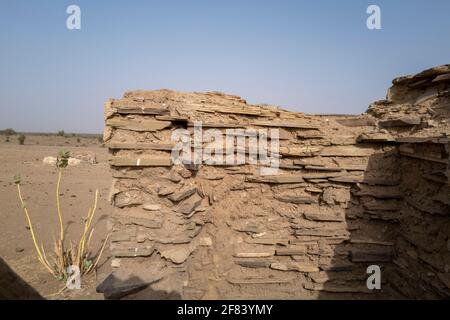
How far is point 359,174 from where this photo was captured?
11.6 ft

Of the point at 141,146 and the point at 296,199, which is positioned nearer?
the point at 141,146

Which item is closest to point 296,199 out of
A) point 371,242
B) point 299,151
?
point 299,151

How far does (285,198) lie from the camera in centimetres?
353

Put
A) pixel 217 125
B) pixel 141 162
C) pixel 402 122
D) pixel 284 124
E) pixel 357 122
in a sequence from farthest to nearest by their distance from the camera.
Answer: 1. pixel 357 122
2. pixel 284 124
3. pixel 402 122
4. pixel 217 125
5. pixel 141 162

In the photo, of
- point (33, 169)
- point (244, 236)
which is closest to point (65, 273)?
point (244, 236)

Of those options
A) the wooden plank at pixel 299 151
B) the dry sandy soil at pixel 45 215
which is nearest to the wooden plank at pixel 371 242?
the wooden plank at pixel 299 151

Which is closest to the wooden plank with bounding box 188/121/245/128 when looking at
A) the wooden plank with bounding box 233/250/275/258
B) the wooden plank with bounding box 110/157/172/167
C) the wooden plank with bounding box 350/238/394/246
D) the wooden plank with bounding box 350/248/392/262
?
the wooden plank with bounding box 110/157/172/167

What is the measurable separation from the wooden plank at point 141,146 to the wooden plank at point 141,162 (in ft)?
0.40

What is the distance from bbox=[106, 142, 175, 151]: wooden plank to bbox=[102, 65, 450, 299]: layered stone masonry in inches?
0.4

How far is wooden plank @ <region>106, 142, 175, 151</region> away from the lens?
9.92ft

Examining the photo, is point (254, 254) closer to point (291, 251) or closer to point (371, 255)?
point (291, 251)

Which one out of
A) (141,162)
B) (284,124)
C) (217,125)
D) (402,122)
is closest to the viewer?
(141,162)

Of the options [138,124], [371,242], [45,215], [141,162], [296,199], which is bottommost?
[45,215]

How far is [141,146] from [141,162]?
18 cm
